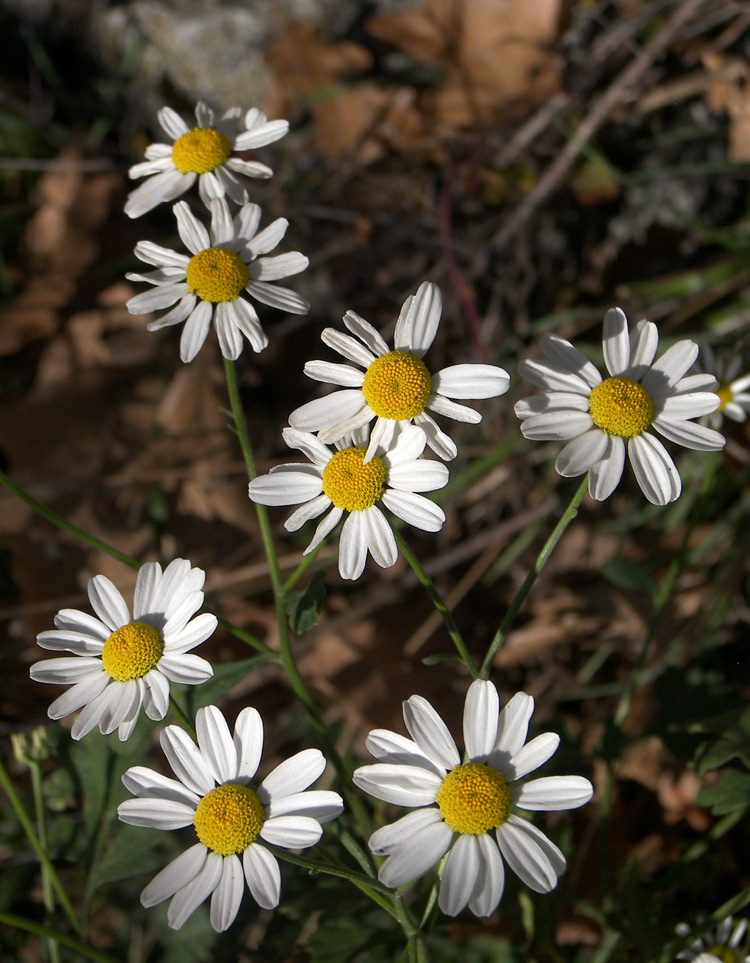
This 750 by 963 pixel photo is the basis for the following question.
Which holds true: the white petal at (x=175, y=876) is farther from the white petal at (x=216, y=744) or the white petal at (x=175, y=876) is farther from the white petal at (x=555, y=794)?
the white petal at (x=555, y=794)

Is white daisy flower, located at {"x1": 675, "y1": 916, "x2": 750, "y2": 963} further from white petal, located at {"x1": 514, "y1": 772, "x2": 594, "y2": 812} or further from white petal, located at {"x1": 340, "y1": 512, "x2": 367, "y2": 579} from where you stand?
white petal, located at {"x1": 340, "y1": 512, "x2": 367, "y2": 579}

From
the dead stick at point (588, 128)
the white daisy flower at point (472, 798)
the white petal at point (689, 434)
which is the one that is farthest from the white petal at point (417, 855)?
the dead stick at point (588, 128)

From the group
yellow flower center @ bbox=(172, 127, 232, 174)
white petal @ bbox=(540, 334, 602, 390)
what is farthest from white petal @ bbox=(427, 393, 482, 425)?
yellow flower center @ bbox=(172, 127, 232, 174)

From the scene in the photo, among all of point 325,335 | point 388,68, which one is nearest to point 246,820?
point 325,335

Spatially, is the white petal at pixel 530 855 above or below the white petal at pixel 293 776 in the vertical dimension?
above

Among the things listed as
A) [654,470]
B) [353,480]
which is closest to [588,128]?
[654,470]

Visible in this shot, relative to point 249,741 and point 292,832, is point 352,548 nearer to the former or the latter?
point 249,741
